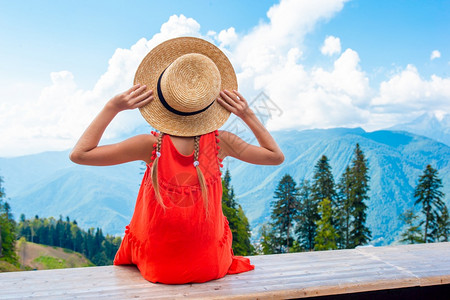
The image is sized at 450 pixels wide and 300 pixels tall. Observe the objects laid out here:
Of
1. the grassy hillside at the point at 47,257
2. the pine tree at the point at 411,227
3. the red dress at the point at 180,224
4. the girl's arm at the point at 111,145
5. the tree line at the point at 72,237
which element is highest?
the girl's arm at the point at 111,145

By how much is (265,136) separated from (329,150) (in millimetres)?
53356

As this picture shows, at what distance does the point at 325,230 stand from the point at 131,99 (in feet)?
56.1

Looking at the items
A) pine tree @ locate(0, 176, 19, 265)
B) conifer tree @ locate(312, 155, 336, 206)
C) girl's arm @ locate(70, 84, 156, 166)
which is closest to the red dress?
girl's arm @ locate(70, 84, 156, 166)

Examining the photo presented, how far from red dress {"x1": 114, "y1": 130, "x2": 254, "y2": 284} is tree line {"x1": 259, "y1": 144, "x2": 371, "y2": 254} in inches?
592

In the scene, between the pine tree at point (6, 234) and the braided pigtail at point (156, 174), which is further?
the pine tree at point (6, 234)

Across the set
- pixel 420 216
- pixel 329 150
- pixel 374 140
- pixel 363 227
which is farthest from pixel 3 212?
pixel 374 140

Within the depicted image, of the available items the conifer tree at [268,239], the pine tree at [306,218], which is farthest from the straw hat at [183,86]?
the pine tree at [306,218]

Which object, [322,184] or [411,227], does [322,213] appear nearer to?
[322,184]

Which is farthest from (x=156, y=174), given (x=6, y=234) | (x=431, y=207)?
(x=431, y=207)

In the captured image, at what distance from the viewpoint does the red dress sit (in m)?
1.76

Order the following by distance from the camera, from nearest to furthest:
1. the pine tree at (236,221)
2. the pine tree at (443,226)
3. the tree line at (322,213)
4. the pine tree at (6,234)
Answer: the pine tree at (236,221) < the pine tree at (6,234) < the tree line at (322,213) < the pine tree at (443,226)

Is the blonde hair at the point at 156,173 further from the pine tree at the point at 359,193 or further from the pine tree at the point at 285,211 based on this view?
the pine tree at the point at 359,193

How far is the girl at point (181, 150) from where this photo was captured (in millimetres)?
1710

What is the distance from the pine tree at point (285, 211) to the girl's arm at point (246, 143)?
579 inches
